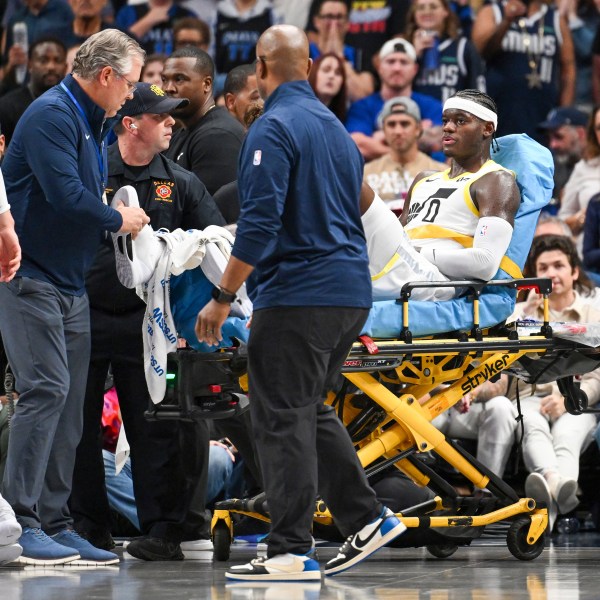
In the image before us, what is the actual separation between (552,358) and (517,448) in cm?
135

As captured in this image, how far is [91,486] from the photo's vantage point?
232 inches

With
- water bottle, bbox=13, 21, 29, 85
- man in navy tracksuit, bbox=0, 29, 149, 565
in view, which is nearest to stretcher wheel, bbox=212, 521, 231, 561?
man in navy tracksuit, bbox=0, 29, 149, 565

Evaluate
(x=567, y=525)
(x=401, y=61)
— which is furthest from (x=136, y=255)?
(x=401, y=61)

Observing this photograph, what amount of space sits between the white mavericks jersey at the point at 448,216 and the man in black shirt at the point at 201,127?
3.35ft

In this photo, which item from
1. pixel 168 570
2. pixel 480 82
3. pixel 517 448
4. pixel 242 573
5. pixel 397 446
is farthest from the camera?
pixel 480 82

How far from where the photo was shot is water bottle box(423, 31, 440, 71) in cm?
996

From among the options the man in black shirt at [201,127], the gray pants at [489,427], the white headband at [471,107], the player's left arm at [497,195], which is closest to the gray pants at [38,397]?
the man in black shirt at [201,127]

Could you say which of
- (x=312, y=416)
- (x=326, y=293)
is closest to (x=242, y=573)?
(x=312, y=416)

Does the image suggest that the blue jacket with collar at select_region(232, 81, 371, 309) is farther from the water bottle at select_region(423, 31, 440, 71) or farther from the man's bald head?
the water bottle at select_region(423, 31, 440, 71)

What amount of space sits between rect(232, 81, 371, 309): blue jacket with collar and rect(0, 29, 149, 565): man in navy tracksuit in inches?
36.0

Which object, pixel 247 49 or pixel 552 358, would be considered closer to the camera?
pixel 552 358

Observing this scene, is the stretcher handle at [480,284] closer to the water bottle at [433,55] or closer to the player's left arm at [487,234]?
the player's left arm at [487,234]

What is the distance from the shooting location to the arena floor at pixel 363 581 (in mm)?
4211

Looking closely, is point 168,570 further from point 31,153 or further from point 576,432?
point 576,432
